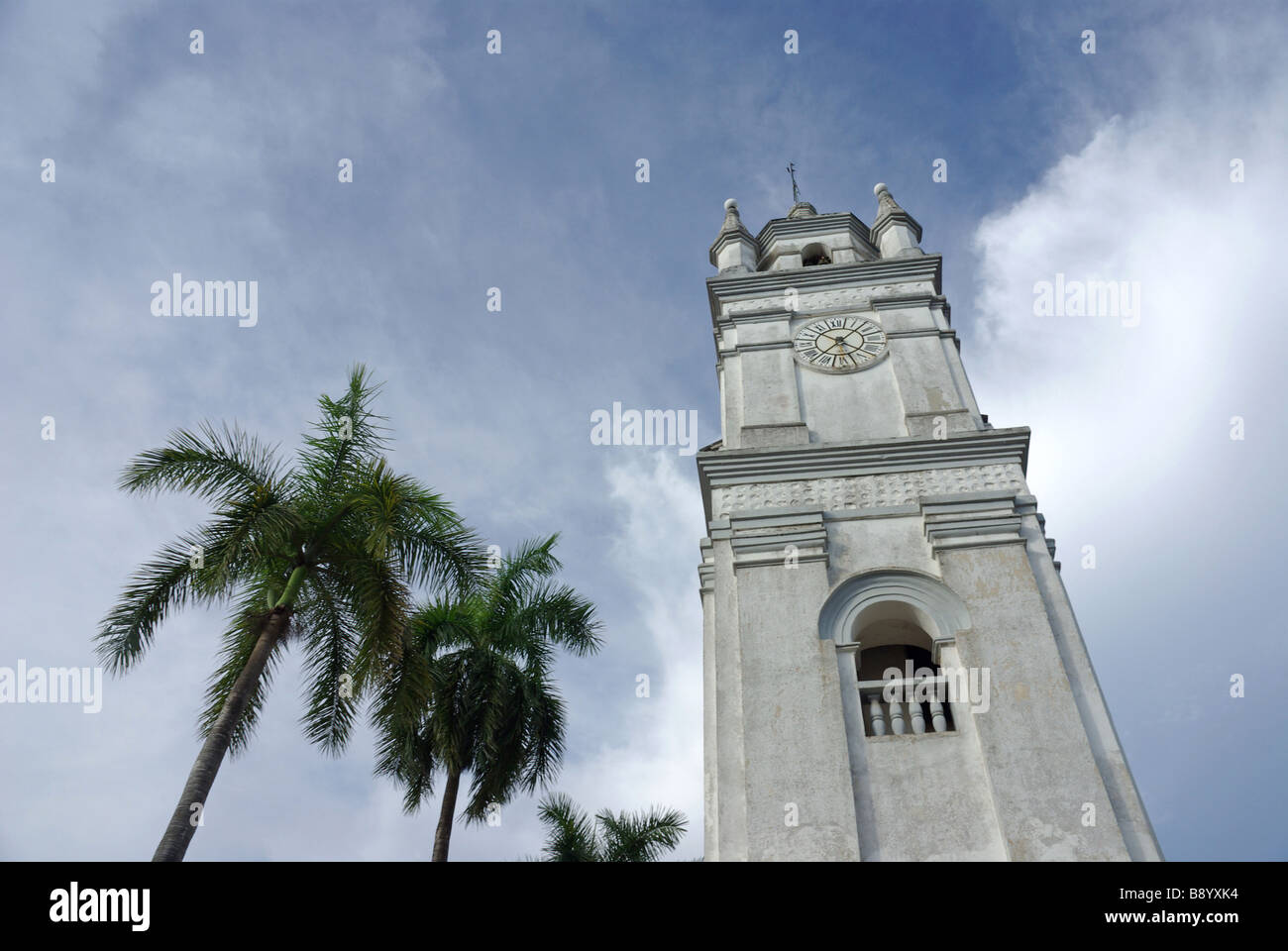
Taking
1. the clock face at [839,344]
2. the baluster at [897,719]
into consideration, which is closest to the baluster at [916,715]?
the baluster at [897,719]

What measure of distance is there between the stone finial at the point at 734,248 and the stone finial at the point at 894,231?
102 inches

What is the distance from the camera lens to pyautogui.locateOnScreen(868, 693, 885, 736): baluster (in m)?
13.3

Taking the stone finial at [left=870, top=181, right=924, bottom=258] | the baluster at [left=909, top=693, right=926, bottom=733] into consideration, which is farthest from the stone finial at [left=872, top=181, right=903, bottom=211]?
the baluster at [left=909, top=693, right=926, bottom=733]

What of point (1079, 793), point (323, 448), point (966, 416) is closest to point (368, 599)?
point (323, 448)

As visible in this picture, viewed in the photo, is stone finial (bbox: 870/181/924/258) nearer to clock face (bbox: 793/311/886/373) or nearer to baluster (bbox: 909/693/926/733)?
clock face (bbox: 793/311/886/373)

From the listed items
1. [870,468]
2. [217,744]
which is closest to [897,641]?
[870,468]

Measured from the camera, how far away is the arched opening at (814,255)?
73.7 feet

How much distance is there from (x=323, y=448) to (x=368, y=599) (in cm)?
251

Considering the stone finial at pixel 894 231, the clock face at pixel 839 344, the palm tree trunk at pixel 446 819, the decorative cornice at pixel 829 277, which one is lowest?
the palm tree trunk at pixel 446 819

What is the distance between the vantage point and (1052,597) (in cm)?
1432

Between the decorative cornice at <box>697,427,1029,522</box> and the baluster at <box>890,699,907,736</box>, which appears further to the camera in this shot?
the decorative cornice at <box>697,427,1029,522</box>

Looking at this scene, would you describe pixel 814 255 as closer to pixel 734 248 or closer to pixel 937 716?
pixel 734 248

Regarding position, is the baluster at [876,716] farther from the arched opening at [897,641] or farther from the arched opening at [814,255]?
the arched opening at [814,255]

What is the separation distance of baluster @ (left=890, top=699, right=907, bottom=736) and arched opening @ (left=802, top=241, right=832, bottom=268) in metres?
11.3
